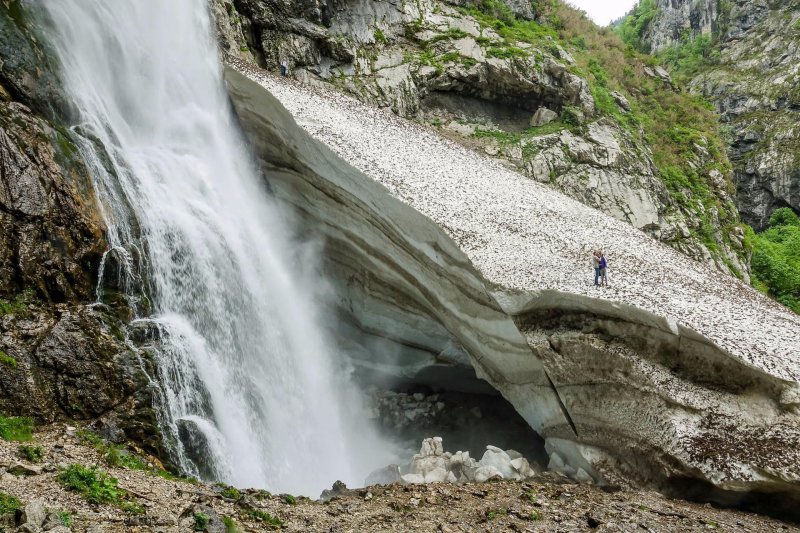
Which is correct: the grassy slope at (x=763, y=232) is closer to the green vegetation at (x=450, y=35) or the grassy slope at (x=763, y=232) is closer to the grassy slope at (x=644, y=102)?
the grassy slope at (x=644, y=102)

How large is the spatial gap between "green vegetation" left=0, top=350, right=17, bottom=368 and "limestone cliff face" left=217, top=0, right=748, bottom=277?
1898cm

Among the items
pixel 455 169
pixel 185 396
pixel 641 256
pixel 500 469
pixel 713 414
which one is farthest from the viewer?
pixel 455 169

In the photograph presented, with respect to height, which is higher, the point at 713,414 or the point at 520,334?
the point at 520,334

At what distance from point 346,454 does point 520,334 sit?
230 inches

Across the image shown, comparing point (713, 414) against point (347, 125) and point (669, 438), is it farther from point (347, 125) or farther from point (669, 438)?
point (347, 125)

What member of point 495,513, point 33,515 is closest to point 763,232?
point 495,513

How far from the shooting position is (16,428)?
334 inches

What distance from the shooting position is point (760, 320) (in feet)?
42.7

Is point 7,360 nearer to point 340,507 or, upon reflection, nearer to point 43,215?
point 43,215

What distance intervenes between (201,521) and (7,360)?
4.92 metres

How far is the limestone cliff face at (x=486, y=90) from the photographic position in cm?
2658

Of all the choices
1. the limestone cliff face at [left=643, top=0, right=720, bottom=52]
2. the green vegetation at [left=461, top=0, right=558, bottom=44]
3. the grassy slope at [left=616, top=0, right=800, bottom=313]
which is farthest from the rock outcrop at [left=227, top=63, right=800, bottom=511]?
the limestone cliff face at [left=643, top=0, right=720, bottom=52]

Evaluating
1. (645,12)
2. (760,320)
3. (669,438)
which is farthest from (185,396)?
(645,12)

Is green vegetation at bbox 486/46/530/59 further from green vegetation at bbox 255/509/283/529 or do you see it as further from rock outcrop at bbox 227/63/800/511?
green vegetation at bbox 255/509/283/529
